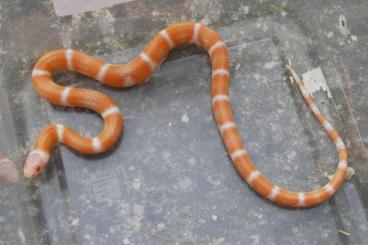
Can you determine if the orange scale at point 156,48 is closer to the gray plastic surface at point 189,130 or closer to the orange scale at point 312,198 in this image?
the gray plastic surface at point 189,130

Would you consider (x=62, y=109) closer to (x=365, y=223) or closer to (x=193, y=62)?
(x=193, y=62)

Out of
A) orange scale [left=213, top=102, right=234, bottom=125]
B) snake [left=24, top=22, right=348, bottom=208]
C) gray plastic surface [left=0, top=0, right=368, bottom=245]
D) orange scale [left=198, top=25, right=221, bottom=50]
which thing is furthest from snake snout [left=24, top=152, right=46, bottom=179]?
orange scale [left=198, top=25, right=221, bottom=50]

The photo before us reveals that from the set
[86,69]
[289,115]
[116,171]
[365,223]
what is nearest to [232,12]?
[289,115]

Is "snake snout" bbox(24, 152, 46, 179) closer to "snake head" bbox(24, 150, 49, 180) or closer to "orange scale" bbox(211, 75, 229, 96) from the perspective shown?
"snake head" bbox(24, 150, 49, 180)

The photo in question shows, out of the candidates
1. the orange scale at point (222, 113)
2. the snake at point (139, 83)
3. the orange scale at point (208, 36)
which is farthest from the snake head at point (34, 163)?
the orange scale at point (208, 36)

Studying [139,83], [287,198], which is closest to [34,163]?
[139,83]

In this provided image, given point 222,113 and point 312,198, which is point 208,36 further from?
point 312,198
